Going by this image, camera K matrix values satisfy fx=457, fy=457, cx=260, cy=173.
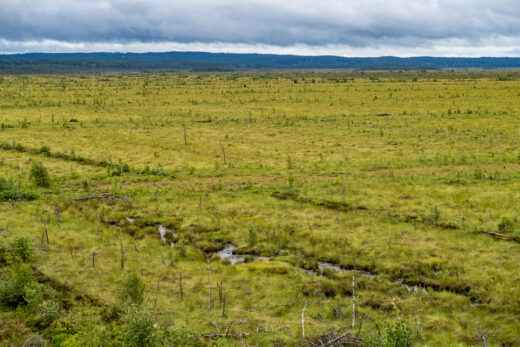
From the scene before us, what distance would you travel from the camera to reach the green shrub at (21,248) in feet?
51.0

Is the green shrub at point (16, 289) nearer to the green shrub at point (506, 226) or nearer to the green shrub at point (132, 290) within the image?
the green shrub at point (132, 290)

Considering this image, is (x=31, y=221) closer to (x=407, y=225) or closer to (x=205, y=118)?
(x=407, y=225)

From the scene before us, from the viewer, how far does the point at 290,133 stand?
4219cm

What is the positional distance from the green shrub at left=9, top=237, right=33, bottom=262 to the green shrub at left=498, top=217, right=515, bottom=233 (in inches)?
677

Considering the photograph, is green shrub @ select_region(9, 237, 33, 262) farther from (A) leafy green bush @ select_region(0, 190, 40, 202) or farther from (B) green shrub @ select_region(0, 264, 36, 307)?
(A) leafy green bush @ select_region(0, 190, 40, 202)

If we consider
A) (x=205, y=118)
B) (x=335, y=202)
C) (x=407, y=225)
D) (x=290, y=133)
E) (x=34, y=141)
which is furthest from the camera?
(x=205, y=118)

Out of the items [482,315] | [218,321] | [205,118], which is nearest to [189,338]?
[218,321]

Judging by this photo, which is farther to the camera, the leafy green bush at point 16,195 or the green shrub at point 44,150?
the green shrub at point 44,150

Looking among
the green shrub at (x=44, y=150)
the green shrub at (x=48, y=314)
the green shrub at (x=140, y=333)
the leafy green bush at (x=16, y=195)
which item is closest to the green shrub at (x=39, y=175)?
the leafy green bush at (x=16, y=195)

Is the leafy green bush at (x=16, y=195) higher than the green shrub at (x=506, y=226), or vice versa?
the green shrub at (x=506, y=226)

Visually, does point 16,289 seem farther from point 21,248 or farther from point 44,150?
point 44,150

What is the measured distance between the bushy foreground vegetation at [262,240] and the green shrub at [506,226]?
0.04m

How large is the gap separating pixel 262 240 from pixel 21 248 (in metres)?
8.57

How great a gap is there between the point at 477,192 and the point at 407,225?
6019 mm
